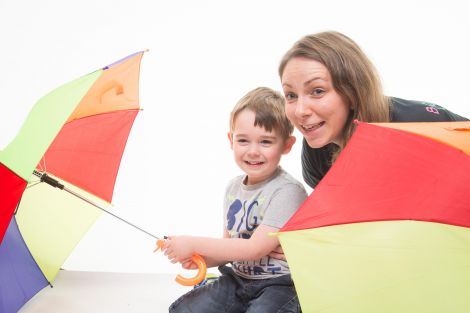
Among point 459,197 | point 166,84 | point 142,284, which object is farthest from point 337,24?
point 459,197

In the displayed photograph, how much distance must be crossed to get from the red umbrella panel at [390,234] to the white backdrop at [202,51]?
5.34ft

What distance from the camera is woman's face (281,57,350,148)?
131 cm

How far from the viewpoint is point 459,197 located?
2.81 feet

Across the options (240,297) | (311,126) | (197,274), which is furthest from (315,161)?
(197,274)

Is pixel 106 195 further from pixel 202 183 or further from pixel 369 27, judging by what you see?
pixel 369 27

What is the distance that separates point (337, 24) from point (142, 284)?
5.20 ft

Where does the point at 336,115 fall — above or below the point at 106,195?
above

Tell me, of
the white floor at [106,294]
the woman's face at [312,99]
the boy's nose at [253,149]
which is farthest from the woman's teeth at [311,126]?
the white floor at [106,294]

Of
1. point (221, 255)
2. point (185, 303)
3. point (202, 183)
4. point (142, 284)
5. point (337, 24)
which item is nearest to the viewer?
point (221, 255)

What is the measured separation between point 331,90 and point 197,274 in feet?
1.84

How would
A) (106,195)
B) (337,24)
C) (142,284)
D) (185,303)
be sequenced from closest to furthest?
(185,303) < (106,195) < (142,284) < (337,24)

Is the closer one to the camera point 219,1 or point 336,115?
point 336,115

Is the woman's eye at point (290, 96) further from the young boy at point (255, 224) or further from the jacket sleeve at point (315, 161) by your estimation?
the jacket sleeve at point (315, 161)

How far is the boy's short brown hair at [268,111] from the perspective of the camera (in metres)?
1.37
